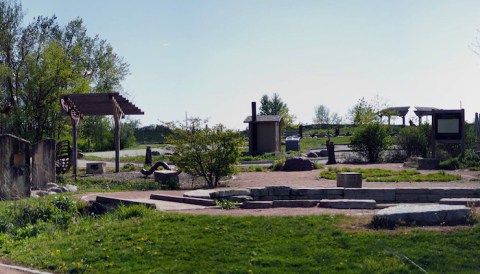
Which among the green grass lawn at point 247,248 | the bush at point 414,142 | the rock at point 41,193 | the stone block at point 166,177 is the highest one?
the bush at point 414,142

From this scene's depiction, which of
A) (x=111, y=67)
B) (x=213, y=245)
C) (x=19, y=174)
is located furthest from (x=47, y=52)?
(x=213, y=245)

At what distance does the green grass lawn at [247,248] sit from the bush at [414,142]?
24051 mm

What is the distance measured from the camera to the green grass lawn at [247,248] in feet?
28.0

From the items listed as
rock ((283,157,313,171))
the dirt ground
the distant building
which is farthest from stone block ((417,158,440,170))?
the distant building

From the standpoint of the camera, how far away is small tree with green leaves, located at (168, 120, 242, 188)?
67.3 ft

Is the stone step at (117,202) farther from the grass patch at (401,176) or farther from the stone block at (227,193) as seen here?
the grass patch at (401,176)

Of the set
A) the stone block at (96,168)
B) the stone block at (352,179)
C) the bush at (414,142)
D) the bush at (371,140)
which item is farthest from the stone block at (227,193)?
the bush at (414,142)

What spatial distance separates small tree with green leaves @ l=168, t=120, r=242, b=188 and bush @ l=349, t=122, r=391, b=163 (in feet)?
48.7

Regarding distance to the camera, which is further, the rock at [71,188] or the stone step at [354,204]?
the rock at [71,188]

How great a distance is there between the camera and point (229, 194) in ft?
51.8

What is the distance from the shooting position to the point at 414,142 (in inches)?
1334

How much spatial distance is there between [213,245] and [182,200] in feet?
19.0

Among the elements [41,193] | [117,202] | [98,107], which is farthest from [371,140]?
[117,202]

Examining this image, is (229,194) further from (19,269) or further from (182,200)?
(19,269)
